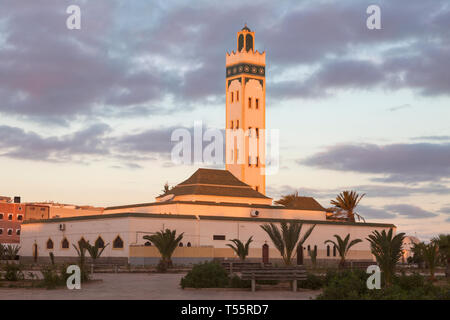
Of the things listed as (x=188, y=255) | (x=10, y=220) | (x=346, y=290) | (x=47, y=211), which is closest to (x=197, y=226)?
(x=188, y=255)

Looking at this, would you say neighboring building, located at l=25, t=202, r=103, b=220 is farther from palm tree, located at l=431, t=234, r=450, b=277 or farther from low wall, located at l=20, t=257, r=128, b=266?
palm tree, located at l=431, t=234, r=450, b=277

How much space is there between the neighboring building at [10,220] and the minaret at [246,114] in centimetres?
4086

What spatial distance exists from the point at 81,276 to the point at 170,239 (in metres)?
19.7

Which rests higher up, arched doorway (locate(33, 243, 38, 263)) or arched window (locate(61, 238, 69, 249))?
arched window (locate(61, 238, 69, 249))

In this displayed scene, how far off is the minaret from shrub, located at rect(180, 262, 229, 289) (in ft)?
217

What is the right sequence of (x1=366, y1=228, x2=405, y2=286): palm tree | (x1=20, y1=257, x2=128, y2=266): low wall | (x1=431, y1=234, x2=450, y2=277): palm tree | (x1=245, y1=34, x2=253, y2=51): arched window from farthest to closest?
(x1=245, y1=34, x2=253, y2=51): arched window
(x1=20, y1=257, x2=128, y2=266): low wall
(x1=431, y1=234, x2=450, y2=277): palm tree
(x1=366, y1=228, x2=405, y2=286): palm tree

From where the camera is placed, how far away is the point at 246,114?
92438mm

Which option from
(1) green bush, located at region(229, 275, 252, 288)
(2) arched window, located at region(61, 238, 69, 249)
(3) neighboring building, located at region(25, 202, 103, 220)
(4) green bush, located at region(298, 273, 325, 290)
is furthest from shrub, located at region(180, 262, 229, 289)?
(3) neighboring building, located at region(25, 202, 103, 220)

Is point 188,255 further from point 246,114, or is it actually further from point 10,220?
point 10,220

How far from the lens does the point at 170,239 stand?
152 ft

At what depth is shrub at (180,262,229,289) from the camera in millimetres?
24234

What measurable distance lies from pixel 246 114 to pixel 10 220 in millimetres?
46366
